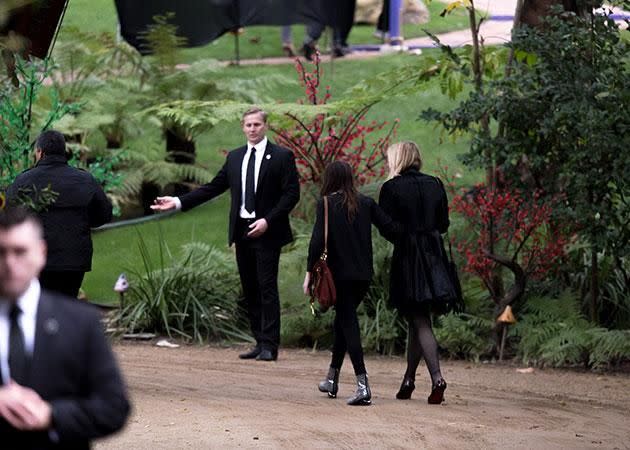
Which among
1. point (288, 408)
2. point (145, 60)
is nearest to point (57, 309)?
point (288, 408)

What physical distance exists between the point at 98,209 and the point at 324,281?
5.04ft

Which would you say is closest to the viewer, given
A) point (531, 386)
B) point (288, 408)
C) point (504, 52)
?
point (288, 408)

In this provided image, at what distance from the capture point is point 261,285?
10719mm

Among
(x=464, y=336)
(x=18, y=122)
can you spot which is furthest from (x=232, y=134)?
(x=18, y=122)

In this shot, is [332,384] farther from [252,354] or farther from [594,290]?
[594,290]

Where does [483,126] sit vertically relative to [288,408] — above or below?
above

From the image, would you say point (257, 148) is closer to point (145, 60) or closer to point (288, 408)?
point (288, 408)

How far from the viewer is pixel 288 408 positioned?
861 cm

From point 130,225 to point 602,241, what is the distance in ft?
26.1

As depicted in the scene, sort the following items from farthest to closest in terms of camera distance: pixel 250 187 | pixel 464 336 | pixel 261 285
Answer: pixel 464 336 → pixel 261 285 → pixel 250 187

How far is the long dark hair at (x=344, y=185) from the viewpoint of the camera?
8844 millimetres

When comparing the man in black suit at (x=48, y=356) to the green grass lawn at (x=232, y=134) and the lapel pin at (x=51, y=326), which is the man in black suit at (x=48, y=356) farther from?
the green grass lawn at (x=232, y=134)

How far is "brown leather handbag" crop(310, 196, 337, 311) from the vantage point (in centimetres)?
878

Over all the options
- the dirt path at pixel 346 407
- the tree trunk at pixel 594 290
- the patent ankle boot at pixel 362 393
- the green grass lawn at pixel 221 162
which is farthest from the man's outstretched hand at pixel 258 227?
the tree trunk at pixel 594 290
